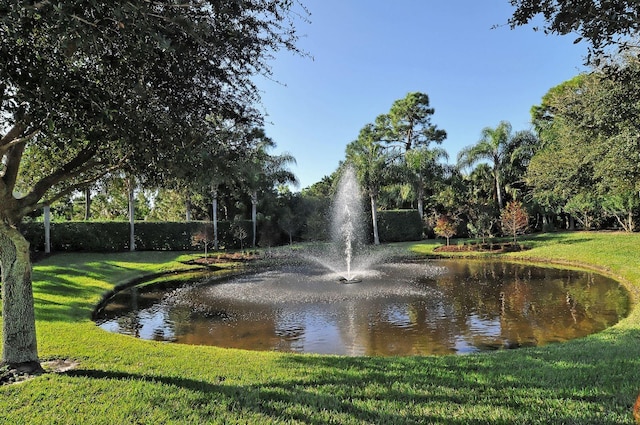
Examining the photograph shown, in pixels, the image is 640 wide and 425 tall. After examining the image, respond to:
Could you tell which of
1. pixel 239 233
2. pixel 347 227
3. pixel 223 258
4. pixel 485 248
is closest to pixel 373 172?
pixel 347 227

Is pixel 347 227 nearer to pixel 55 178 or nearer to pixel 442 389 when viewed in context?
pixel 55 178

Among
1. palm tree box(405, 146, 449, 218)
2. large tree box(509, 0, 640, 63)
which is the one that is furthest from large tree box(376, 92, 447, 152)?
large tree box(509, 0, 640, 63)

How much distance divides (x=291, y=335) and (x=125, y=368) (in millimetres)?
3947

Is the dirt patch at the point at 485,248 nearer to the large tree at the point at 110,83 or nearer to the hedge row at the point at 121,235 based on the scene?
the hedge row at the point at 121,235

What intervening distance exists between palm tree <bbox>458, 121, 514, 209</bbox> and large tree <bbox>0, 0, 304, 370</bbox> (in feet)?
94.1

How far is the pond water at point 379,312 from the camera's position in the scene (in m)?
8.16

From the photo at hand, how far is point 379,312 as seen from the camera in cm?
1038

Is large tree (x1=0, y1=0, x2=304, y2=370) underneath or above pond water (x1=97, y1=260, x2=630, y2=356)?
above

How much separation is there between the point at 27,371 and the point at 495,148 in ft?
106

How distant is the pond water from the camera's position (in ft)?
26.8

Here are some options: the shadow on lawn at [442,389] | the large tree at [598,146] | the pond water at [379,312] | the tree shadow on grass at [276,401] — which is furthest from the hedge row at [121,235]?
the tree shadow on grass at [276,401]

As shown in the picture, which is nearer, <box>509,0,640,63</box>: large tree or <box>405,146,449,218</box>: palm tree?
<box>509,0,640,63</box>: large tree

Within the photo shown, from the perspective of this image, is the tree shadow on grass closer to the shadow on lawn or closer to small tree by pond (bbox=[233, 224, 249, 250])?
the shadow on lawn

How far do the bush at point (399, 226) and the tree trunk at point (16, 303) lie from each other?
27.2 metres
